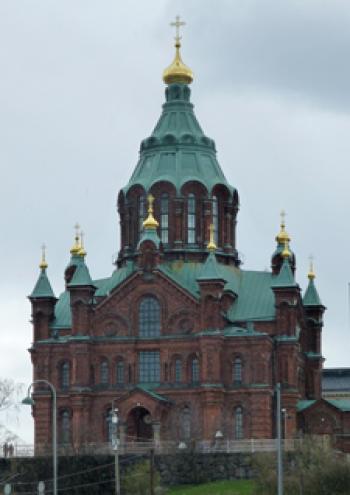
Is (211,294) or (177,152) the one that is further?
(177,152)

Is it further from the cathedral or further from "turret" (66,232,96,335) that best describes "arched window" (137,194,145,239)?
"turret" (66,232,96,335)

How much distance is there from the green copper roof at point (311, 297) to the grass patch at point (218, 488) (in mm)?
22750

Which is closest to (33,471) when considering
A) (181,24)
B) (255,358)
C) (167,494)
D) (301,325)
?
(167,494)

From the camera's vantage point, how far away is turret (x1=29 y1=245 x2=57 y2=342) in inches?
4904

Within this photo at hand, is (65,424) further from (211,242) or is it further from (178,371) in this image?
(211,242)

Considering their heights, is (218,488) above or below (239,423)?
below

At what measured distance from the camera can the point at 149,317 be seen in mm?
121500

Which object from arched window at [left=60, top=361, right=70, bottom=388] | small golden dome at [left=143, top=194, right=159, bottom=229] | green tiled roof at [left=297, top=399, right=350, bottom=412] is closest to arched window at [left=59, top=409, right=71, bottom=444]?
arched window at [left=60, top=361, right=70, bottom=388]

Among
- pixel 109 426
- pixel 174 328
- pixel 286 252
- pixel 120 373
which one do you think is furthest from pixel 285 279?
pixel 109 426

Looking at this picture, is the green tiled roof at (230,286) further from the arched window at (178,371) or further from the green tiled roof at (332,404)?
the green tiled roof at (332,404)

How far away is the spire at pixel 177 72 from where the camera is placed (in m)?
130

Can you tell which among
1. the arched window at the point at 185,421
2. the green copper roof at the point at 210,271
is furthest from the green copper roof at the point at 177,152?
the arched window at the point at 185,421

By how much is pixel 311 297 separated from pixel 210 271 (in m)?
13.6

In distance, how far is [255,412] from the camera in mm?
118562
